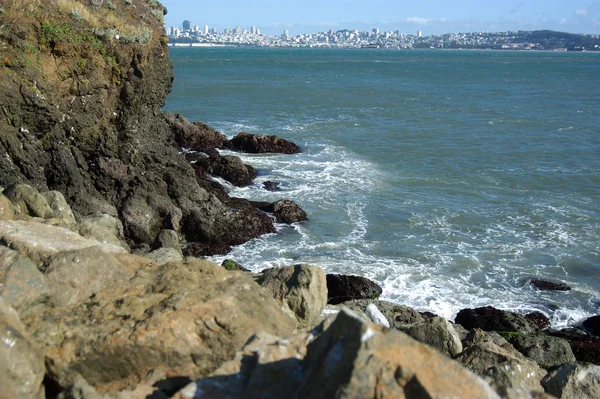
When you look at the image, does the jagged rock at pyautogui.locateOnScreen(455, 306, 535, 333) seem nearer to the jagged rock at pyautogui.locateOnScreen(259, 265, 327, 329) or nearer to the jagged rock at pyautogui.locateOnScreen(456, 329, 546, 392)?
the jagged rock at pyautogui.locateOnScreen(456, 329, 546, 392)

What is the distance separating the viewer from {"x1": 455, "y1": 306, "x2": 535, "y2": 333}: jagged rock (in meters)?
15.2

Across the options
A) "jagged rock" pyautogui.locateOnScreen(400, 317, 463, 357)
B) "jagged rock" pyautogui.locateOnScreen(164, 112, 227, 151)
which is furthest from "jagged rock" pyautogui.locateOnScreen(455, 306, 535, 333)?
"jagged rock" pyautogui.locateOnScreen(164, 112, 227, 151)

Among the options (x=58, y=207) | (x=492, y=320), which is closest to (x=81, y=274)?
(x=58, y=207)

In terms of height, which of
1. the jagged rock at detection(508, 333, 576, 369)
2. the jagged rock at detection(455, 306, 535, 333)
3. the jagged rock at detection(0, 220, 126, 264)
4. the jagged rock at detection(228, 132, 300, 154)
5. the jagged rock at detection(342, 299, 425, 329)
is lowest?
the jagged rock at detection(228, 132, 300, 154)

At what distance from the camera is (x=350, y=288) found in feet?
54.5

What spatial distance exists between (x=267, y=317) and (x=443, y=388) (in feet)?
7.51

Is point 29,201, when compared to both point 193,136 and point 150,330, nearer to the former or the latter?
point 150,330

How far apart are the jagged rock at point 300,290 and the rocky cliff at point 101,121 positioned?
9840 millimetres

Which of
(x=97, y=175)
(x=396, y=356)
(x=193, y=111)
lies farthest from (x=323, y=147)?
(x=396, y=356)

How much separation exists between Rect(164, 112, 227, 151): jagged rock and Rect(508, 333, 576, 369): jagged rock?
22.7m

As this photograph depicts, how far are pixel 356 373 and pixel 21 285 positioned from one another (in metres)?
3.85

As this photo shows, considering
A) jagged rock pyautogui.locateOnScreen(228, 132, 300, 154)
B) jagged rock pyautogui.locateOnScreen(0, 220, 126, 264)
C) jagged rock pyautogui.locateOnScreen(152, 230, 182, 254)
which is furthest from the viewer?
jagged rock pyautogui.locateOnScreen(228, 132, 300, 154)

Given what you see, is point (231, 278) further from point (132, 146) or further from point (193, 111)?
point (193, 111)

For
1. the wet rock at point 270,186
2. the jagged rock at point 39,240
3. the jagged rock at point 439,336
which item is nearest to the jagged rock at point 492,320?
the jagged rock at point 439,336
